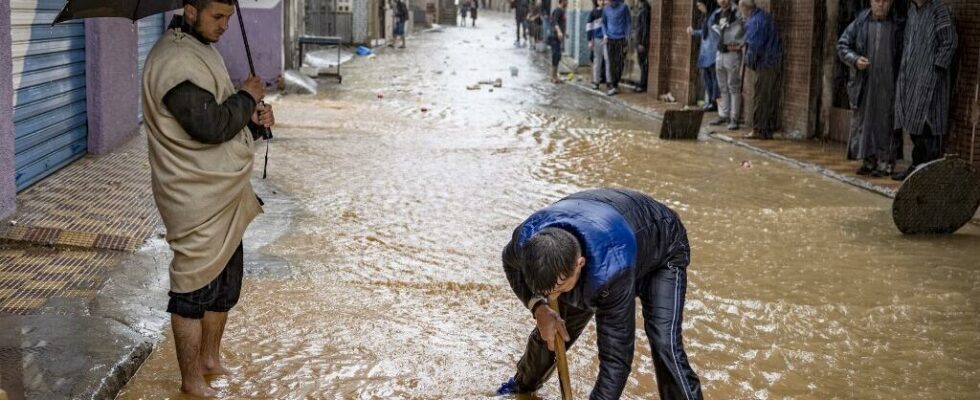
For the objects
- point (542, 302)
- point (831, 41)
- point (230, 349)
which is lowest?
point (230, 349)

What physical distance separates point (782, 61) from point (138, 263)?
946cm

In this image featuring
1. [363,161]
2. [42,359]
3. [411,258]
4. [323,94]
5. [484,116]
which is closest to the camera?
[42,359]

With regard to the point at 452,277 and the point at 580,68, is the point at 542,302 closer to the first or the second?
the point at 452,277

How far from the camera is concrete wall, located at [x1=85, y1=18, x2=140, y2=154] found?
412 inches

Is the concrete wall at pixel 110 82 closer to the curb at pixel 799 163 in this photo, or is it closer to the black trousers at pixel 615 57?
the curb at pixel 799 163

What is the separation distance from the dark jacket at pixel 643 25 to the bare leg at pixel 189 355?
54.0 ft

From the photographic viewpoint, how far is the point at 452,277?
653 cm

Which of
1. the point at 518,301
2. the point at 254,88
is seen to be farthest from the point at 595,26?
the point at 254,88

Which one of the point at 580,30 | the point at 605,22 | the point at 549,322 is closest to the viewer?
the point at 549,322

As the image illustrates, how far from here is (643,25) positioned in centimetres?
2006

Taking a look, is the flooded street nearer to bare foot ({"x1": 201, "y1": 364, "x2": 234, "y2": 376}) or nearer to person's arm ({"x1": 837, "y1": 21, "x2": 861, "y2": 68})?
bare foot ({"x1": 201, "y1": 364, "x2": 234, "y2": 376})

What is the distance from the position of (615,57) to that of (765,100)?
7063 millimetres

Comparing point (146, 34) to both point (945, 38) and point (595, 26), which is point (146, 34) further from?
point (595, 26)

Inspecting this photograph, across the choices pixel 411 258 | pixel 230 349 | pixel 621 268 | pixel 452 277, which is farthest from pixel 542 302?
pixel 411 258
